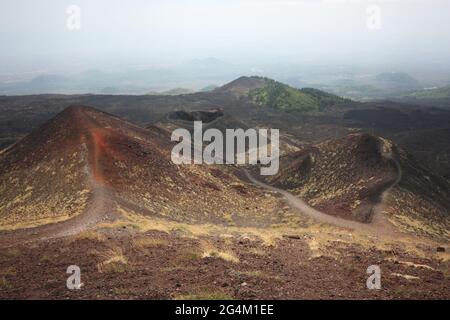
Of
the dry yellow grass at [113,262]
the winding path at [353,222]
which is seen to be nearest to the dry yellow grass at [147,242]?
the dry yellow grass at [113,262]

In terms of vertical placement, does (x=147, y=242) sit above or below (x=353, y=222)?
above

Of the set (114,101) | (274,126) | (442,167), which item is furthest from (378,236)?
(114,101)

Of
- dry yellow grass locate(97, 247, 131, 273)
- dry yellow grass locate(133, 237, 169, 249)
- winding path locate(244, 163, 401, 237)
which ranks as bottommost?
winding path locate(244, 163, 401, 237)

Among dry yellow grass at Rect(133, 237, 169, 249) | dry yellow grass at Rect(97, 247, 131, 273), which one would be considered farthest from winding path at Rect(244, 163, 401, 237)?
dry yellow grass at Rect(97, 247, 131, 273)
